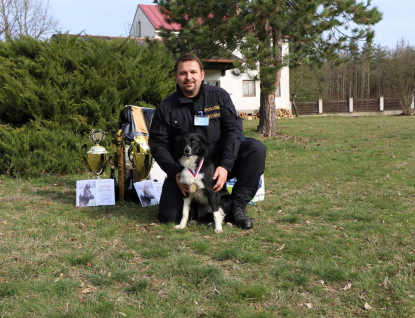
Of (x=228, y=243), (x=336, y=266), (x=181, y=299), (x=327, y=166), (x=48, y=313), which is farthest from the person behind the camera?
(x=327, y=166)

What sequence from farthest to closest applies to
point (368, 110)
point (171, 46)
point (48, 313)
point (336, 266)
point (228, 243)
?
point (368, 110), point (171, 46), point (228, 243), point (336, 266), point (48, 313)

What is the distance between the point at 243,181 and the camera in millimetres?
4090

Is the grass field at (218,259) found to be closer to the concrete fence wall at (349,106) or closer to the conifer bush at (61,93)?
the conifer bush at (61,93)

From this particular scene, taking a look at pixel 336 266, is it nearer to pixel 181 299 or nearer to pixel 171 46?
pixel 181 299

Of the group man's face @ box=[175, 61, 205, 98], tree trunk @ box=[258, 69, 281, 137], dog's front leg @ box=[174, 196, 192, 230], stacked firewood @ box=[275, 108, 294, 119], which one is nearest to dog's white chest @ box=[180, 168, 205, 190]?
dog's front leg @ box=[174, 196, 192, 230]

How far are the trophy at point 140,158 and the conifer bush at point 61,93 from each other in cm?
212

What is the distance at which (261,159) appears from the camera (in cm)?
408

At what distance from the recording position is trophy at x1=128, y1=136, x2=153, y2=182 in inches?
201

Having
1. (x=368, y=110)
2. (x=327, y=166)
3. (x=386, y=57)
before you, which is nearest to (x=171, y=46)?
(x=327, y=166)

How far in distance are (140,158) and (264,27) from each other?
707cm

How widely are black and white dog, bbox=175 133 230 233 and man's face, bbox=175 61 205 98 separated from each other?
0.56 m

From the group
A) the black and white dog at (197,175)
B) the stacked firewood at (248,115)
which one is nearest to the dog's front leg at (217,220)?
the black and white dog at (197,175)

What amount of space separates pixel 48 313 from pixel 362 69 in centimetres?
5714

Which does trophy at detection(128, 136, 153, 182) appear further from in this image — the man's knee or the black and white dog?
the man's knee
